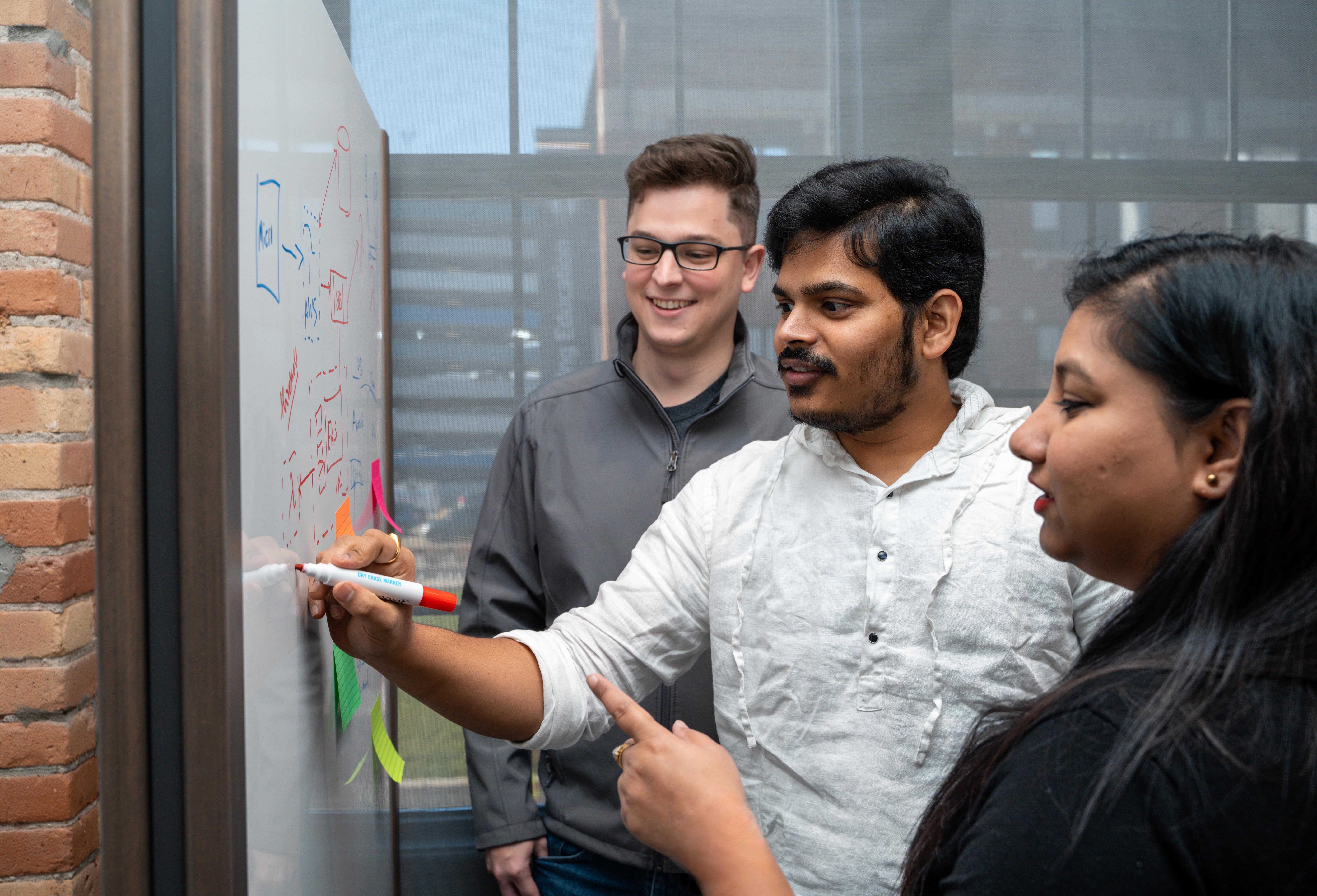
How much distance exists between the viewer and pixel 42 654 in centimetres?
108

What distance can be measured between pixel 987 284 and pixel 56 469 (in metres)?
1.84

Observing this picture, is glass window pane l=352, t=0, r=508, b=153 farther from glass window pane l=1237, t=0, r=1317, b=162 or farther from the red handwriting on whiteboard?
glass window pane l=1237, t=0, r=1317, b=162

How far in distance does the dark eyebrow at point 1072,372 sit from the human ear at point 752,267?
94cm

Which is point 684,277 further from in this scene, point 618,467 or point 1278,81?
point 1278,81

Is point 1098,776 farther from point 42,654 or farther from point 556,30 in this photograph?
point 556,30

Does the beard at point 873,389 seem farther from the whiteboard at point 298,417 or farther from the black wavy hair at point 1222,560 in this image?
the whiteboard at point 298,417

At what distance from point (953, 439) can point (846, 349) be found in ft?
0.63

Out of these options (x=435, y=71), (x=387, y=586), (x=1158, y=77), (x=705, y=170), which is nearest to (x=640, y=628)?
(x=387, y=586)

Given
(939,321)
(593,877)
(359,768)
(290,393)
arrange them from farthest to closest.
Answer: (593,877) < (359,768) < (939,321) < (290,393)

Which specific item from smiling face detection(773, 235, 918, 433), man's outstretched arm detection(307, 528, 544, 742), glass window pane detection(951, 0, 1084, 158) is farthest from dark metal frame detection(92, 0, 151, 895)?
glass window pane detection(951, 0, 1084, 158)

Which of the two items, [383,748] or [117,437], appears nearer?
[117,437]

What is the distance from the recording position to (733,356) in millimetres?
1679

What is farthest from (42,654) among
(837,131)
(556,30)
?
(837,131)

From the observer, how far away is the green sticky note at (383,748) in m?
1.31
